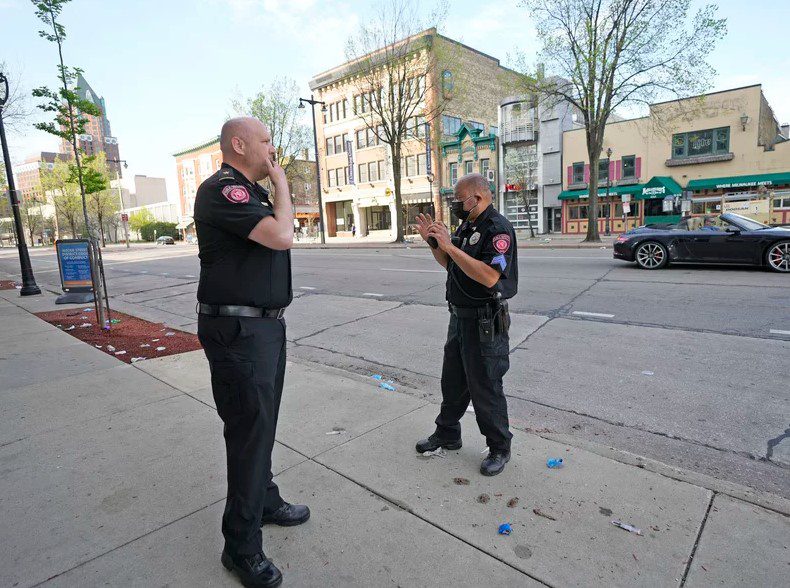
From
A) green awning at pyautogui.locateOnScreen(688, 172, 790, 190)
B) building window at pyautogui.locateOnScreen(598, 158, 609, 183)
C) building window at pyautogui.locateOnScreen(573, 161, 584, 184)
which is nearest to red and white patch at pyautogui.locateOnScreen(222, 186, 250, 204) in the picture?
green awning at pyautogui.locateOnScreen(688, 172, 790, 190)

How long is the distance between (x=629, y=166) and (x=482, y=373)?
108 feet

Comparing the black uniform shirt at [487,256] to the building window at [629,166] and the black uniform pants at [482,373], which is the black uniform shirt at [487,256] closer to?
the black uniform pants at [482,373]

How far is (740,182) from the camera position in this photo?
2741 cm

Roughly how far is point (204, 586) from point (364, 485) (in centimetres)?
100

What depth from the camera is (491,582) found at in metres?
2.11

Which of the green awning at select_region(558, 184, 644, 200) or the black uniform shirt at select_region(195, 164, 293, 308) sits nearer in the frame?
the black uniform shirt at select_region(195, 164, 293, 308)

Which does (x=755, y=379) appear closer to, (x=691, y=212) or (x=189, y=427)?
(x=189, y=427)

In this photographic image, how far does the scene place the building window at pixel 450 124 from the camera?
40.1 meters

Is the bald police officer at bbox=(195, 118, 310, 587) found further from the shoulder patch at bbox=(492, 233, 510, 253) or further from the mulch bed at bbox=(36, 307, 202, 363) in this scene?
the mulch bed at bbox=(36, 307, 202, 363)

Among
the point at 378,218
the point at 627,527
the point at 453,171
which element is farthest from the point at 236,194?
the point at 378,218

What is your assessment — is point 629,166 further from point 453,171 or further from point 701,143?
point 453,171

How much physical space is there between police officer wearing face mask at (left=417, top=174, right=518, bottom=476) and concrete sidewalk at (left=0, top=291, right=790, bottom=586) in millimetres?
→ 354

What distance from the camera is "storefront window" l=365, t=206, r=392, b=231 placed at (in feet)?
148

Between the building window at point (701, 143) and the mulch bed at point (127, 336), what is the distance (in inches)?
1233
